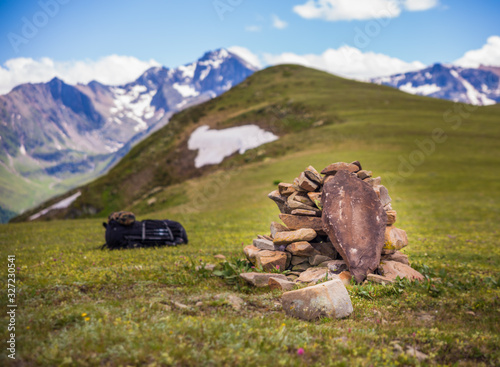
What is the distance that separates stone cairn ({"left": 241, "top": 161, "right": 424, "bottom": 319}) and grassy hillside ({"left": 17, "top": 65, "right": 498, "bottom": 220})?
41.2 metres

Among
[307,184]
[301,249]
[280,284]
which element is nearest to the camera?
[280,284]

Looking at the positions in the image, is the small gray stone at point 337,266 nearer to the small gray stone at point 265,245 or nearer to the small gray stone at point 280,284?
the small gray stone at point 280,284

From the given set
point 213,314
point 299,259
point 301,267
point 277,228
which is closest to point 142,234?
point 277,228

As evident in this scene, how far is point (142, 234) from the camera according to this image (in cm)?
1945

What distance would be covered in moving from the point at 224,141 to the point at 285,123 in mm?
14091

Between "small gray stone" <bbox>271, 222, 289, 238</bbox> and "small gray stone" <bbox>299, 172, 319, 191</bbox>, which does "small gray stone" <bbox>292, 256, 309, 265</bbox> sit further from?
"small gray stone" <bbox>299, 172, 319, 191</bbox>

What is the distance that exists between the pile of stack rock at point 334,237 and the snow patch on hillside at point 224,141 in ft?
163

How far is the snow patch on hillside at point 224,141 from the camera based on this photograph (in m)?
66.2

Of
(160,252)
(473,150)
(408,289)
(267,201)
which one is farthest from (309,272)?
(473,150)

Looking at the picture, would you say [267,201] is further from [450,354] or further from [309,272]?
[450,354]

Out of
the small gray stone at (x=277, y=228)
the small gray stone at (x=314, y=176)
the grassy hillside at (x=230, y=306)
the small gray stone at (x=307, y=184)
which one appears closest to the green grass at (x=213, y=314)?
the grassy hillside at (x=230, y=306)

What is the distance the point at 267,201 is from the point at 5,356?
35.5 meters

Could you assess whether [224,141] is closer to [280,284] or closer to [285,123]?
[285,123]

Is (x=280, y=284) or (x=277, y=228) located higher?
(x=277, y=228)
